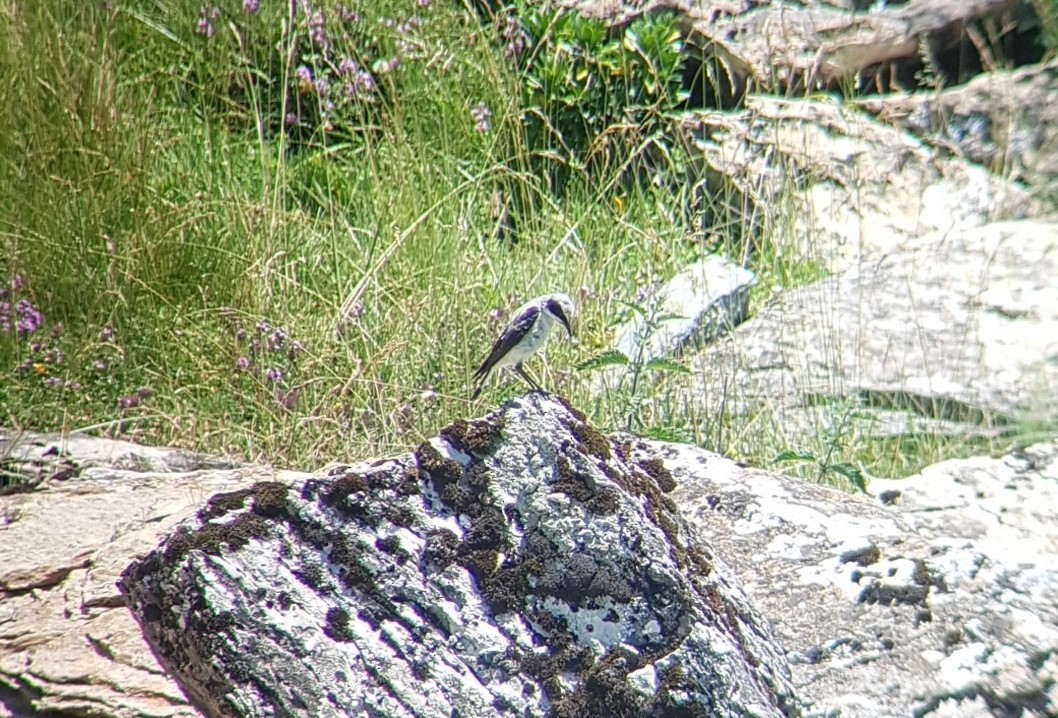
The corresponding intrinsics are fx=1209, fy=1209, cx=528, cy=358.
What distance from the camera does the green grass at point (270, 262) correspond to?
4.52 m

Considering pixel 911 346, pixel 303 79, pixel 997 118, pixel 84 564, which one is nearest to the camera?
pixel 84 564

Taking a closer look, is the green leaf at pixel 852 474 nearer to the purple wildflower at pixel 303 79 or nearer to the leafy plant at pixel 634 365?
the leafy plant at pixel 634 365

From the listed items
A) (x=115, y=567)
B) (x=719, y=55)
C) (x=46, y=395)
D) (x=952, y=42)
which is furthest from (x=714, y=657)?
(x=952, y=42)

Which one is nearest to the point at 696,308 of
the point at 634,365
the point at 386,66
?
the point at 634,365

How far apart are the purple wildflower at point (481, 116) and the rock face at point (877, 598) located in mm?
3418

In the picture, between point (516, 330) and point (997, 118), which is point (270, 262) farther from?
point (997, 118)

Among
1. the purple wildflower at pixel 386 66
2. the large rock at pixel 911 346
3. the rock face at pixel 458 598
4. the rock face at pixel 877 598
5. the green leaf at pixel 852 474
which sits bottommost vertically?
the large rock at pixel 911 346

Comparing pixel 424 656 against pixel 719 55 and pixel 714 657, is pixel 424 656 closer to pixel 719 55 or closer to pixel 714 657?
pixel 714 657

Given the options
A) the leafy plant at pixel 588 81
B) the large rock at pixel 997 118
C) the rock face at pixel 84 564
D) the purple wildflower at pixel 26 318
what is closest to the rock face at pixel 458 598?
the rock face at pixel 84 564

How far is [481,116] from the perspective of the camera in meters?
6.46

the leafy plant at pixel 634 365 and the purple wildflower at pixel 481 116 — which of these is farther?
the purple wildflower at pixel 481 116

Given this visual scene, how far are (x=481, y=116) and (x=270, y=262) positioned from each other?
1966mm

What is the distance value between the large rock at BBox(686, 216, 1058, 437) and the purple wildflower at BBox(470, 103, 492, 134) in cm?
189

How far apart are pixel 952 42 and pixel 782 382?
3.74 metres
